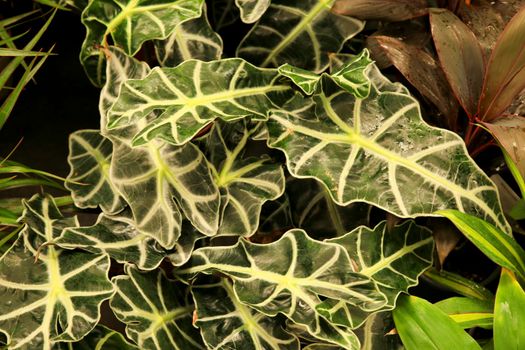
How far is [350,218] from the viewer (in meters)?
1.43

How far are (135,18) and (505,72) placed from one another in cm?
76

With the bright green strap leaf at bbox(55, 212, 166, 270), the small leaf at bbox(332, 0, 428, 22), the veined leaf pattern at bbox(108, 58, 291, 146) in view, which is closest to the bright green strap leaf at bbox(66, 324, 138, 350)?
the bright green strap leaf at bbox(55, 212, 166, 270)

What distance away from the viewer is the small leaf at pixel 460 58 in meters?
1.22

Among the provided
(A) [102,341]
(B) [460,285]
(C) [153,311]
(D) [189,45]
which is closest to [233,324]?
(C) [153,311]

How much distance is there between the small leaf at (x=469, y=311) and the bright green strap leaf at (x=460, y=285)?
5cm

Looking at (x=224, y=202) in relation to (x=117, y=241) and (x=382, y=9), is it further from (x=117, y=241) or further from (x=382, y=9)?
(x=382, y=9)

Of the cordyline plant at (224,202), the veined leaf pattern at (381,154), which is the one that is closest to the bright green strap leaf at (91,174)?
the cordyline plant at (224,202)

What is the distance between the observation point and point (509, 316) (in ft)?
3.57

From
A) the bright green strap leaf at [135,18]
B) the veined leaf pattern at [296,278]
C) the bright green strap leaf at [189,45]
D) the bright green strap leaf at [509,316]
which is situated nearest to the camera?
the bright green strap leaf at [509,316]

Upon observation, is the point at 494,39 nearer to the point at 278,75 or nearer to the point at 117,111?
the point at 278,75

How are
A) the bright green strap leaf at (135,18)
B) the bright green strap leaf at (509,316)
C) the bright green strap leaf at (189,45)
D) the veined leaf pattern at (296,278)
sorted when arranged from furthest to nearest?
the bright green strap leaf at (189,45) → the bright green strap leaf at (135,18) → the veined leaf pattern at (296,278) → the bright green strap leaf at (509,316)

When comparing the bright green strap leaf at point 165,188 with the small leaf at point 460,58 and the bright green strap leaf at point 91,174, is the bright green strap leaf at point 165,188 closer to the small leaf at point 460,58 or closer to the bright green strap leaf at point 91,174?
the bright green strap leaf at point 91,174

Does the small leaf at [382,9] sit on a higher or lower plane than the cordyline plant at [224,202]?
higher

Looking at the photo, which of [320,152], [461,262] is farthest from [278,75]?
[461,262]
